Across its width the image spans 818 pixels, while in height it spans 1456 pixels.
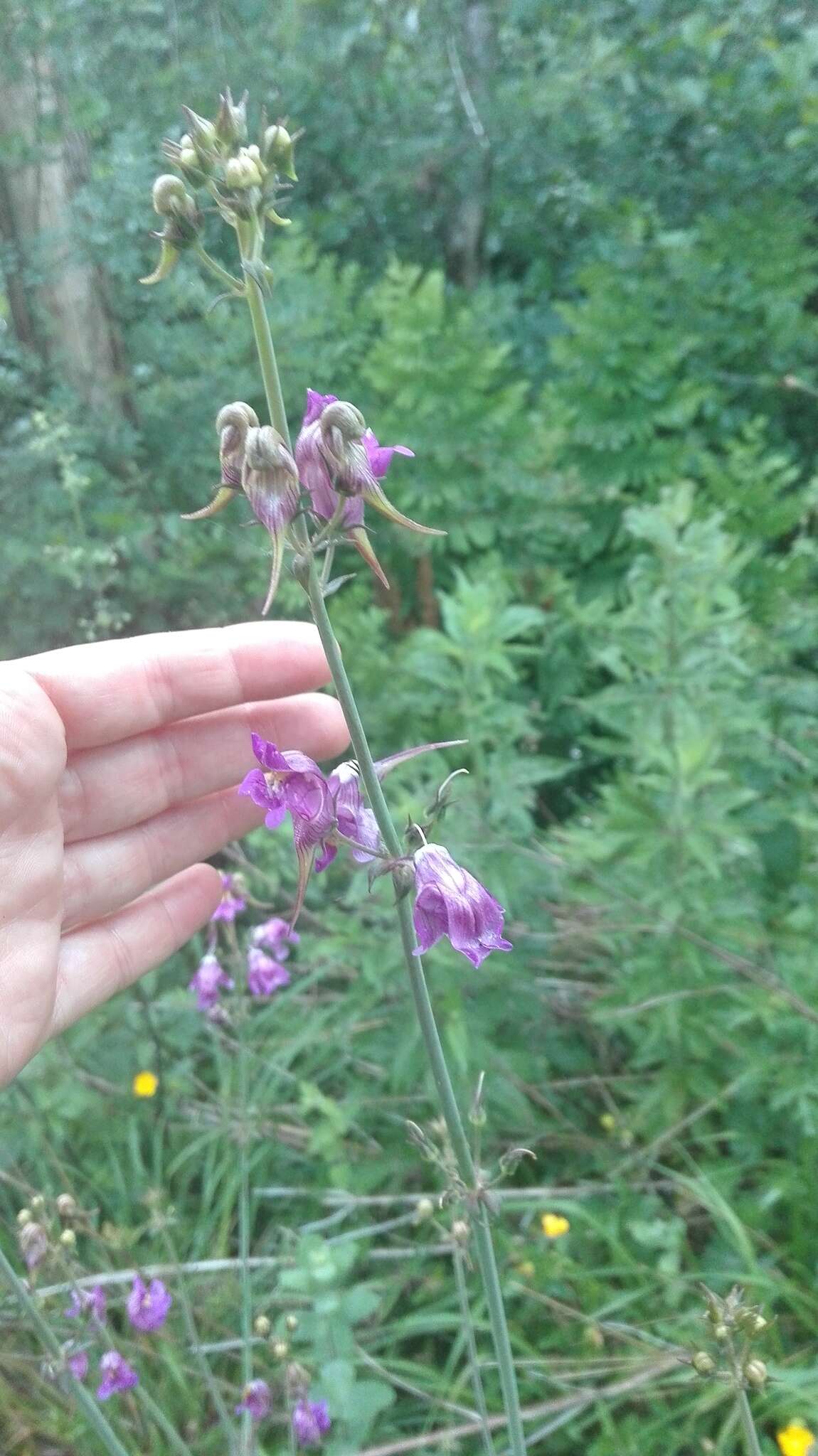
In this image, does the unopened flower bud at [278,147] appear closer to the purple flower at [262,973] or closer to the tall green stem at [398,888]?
the tall green stem at [398,888]

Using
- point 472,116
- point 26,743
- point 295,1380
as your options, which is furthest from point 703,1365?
point 472,116

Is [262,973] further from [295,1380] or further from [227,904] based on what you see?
[295,1380]

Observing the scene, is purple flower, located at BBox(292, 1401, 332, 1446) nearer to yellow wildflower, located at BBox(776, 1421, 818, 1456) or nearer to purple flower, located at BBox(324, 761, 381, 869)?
yellow wildflower, located at BBox(776, 1421, 818, 1456)

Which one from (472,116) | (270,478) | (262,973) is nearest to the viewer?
(270,478)

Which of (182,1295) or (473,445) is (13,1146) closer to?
(182,1295)

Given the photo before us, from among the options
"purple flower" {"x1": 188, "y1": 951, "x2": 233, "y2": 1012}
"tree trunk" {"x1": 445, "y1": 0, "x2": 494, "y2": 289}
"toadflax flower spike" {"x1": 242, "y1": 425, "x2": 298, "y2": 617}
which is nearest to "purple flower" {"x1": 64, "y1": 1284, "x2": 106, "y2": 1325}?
"purple flower" {"x1": 188, "y1": 951, "x2": 233, "y2": 1012}

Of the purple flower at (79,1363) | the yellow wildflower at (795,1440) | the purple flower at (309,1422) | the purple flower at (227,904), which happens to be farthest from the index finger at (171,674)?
the yellow wildflower at (795,1440)
